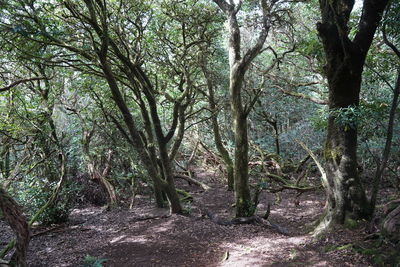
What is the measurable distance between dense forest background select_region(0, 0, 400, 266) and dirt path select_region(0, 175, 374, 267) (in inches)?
22.4

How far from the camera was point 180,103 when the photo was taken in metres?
7.48

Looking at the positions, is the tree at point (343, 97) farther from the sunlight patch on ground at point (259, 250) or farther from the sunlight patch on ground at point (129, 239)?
the sunlight patch on ground at point (129, 239)

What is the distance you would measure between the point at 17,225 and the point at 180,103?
15.5 feet

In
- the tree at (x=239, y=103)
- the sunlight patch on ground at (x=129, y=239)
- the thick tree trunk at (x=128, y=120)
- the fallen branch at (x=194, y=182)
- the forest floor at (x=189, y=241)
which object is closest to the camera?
the forest floor at (x=189, y=241)

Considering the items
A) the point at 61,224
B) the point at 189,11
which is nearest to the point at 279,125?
the point at 189,11

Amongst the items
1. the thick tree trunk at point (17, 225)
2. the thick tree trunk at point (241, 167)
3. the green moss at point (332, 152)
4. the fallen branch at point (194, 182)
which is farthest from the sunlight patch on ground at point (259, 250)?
the fallen branch at point (194, 182)

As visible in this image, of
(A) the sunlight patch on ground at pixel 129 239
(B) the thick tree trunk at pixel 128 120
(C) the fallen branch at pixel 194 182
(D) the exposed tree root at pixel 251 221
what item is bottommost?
(A) the sunlight patch on ground at pixel 129 239

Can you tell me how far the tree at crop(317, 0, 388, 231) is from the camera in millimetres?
4661

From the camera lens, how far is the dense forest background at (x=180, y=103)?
474 cm

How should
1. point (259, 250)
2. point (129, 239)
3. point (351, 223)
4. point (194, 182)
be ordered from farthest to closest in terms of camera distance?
point (194, 182), point (129, 239), point (259, 250), point (351, 223)

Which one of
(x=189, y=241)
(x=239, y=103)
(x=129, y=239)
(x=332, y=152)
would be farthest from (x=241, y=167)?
(x=129, y=239)

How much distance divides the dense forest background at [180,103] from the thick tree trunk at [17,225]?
0.05 feet

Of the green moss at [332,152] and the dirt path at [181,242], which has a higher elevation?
the green moss at [332,152]

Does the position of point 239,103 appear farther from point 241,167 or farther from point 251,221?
point 251,221
